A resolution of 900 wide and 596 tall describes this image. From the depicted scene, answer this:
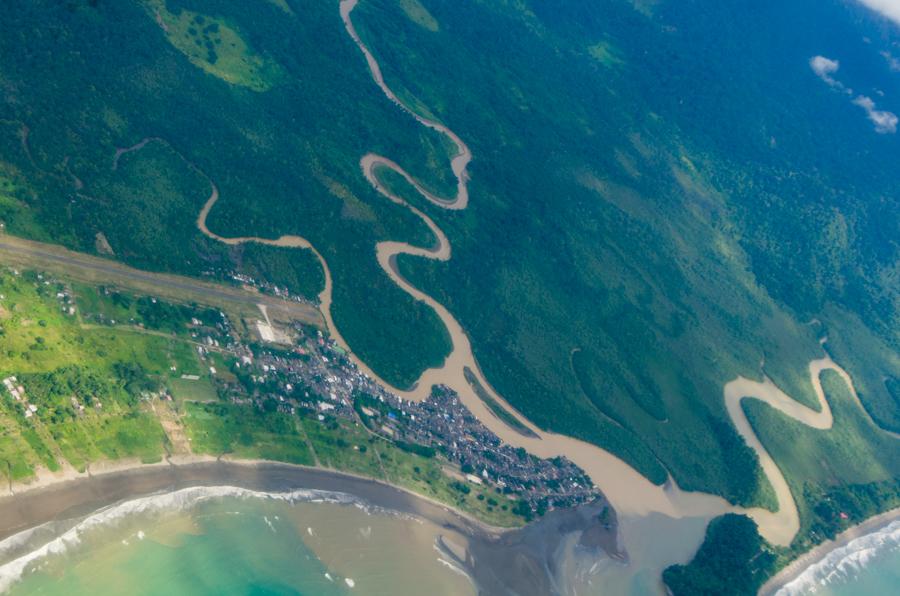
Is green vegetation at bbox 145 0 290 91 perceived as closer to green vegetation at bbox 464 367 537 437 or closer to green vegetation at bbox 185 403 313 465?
green vegetation at bbox 185 403 313 465

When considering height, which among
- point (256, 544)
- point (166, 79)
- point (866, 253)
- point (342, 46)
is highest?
point (866, 253)

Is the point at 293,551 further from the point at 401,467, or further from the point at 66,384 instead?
the point at 66,384

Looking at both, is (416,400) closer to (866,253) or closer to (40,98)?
(40,98)

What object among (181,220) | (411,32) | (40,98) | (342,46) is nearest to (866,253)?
(411,32)

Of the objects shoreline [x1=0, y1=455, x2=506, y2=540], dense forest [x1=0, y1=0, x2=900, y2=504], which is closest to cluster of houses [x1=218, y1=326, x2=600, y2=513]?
dense forest [x1=0, y1=0, x2=900, y2=504]

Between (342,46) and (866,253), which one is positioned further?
(866,253)

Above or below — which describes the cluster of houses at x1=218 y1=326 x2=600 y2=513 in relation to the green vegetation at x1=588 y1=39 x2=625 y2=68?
below
